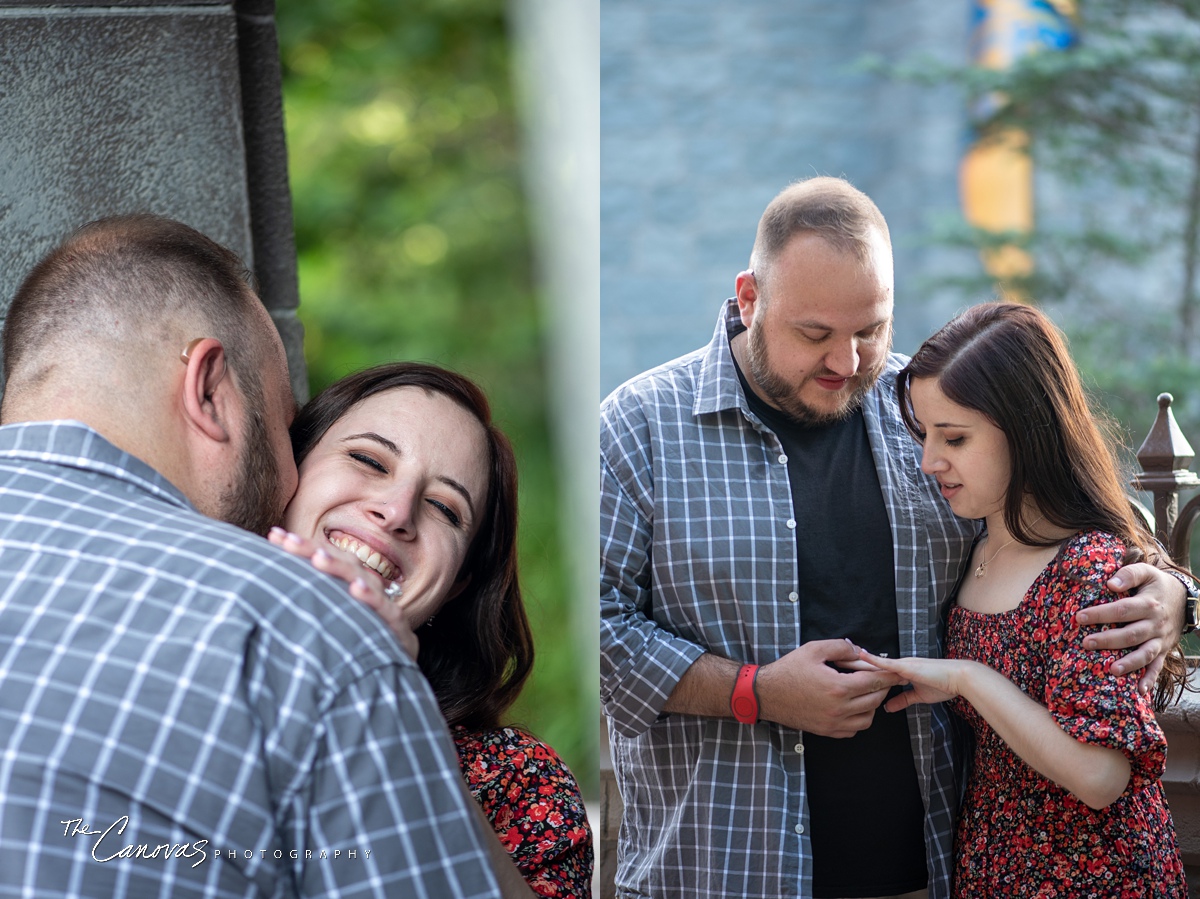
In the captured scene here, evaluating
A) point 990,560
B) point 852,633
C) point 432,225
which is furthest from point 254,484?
point 432,225

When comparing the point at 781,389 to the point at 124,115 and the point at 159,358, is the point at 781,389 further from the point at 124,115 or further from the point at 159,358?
the point at 124,115

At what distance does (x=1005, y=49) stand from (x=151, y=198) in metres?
1.56

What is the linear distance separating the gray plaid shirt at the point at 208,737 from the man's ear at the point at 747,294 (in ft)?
2.66

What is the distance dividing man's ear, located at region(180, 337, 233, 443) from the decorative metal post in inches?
50.2

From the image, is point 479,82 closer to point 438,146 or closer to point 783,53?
point 438,146

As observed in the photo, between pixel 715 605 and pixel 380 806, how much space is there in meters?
0.73

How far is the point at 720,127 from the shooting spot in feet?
5.57

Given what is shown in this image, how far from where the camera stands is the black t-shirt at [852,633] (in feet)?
5.11

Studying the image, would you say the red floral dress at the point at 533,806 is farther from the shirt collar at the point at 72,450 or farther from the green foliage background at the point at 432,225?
the green foliage background at the point at 432,225

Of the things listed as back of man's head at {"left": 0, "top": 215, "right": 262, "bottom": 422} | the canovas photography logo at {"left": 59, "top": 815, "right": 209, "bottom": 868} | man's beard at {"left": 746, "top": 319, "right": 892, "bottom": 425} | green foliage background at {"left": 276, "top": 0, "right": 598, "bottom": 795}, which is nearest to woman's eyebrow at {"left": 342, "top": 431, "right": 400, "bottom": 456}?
back of man's head at {"left": 0, "top": 215, "right": 262, "bottom": 422}

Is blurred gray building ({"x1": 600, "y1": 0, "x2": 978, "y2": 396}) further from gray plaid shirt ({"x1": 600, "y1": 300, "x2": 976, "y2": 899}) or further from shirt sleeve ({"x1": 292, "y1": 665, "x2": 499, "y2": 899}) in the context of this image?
shirt sleeve ({"x1": 292, "y1": 665, "x2": 499, "y2": 899})

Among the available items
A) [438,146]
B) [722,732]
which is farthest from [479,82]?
[722,732]

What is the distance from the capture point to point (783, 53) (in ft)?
5.56

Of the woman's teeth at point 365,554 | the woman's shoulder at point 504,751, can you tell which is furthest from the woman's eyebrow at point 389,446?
the woman's shoulder at point 504,751
